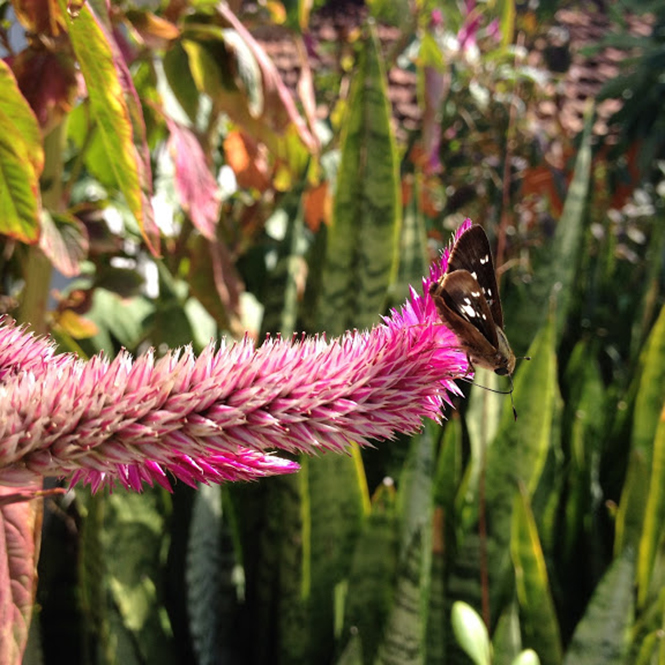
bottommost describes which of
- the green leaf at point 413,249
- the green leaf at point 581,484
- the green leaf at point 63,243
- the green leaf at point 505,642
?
the green leaf at point 581,484

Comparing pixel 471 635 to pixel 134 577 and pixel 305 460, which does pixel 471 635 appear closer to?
pixel 305 460

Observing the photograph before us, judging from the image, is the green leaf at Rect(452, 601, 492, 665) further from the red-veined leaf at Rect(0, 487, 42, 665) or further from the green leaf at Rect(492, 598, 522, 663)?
the red-veined leaf at Rect(0, 487, 42, 665)

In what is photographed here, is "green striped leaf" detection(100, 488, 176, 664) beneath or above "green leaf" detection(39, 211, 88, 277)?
beneath

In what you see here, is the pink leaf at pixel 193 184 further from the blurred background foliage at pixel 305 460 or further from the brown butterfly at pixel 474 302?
the brown butterfly at pixel 474 302

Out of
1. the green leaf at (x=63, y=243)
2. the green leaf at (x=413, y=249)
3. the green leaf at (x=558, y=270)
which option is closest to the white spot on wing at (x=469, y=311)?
the green leaf at (x=63, y=243)

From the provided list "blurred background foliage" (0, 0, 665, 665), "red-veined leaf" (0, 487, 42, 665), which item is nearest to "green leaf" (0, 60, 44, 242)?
"blurred background foliage" (0, 0, 665, 665)

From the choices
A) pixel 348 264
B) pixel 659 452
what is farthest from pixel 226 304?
pixel 659 452
